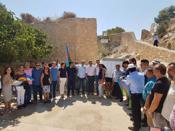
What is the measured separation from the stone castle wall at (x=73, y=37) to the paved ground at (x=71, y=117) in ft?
26.5

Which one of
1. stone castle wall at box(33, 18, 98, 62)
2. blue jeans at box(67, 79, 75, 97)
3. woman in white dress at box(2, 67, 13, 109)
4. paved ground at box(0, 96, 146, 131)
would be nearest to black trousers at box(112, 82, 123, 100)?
paved ground at box(0, 96, 146, 131)

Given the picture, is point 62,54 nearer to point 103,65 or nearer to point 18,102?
point 103,65

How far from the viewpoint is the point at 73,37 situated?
18609 millimetres

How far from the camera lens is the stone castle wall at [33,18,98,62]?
1859cm

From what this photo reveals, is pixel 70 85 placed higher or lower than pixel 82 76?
lower

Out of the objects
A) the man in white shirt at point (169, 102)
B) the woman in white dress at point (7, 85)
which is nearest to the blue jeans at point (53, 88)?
the woman in white dress at point (7, 85)

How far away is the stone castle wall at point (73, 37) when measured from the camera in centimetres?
1859

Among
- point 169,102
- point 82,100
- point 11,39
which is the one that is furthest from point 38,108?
point 169,102

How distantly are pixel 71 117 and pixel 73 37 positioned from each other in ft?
34.0

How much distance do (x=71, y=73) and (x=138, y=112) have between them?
470 cm

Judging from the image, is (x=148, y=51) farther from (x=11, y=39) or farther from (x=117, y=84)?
(x=11, y=39)

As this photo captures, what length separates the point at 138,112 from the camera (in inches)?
289

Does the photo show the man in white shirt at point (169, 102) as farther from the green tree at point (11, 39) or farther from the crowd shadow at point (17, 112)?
the green tree at point (11, 39)

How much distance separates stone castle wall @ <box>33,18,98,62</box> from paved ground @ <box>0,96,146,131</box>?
807 cm
